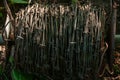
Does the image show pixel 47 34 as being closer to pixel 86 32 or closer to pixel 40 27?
pixel 40 27

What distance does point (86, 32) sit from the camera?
1.79 meters

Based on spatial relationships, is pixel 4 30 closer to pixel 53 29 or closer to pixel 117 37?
pixel 53 29

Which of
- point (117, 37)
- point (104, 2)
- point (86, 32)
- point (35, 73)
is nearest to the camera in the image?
point (86, 32)

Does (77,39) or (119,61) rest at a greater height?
(77,39)

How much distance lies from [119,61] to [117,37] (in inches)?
7.1

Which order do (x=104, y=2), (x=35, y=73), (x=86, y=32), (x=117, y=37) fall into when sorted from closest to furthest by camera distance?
(x=86, y=32)
(x=35, y=73)
(x=117, y=37)
(x=104, y=2)

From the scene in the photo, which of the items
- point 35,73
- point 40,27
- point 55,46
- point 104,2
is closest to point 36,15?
point 40,27

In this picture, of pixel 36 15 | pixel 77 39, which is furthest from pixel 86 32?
pixel 36 15

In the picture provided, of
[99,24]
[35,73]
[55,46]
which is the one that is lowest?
[35,73]

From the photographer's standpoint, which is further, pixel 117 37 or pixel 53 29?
pixel 117 37

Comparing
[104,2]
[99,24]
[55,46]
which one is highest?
[104,2]

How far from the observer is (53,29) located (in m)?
1.82

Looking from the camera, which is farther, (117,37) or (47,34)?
(117,37)

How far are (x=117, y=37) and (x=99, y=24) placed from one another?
0.47m
